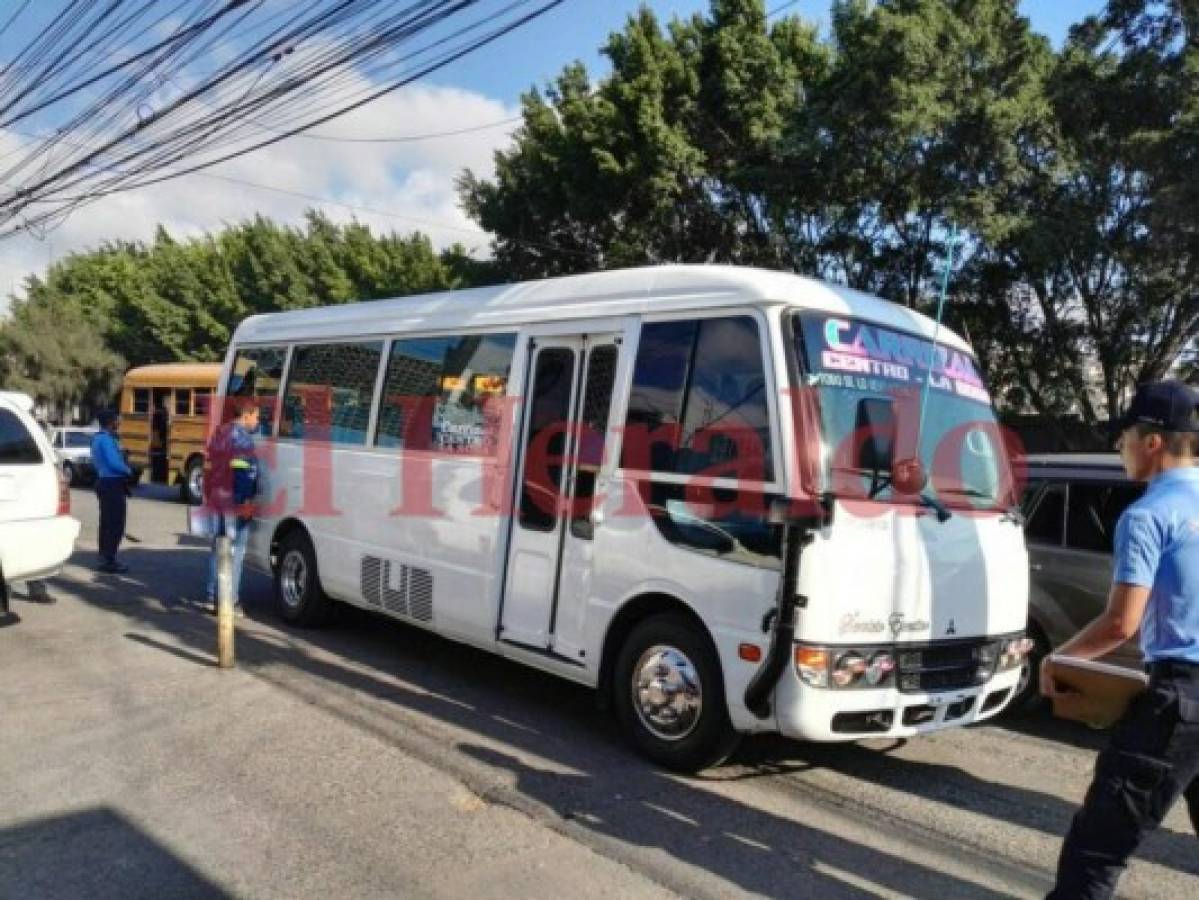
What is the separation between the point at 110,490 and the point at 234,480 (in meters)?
2.88

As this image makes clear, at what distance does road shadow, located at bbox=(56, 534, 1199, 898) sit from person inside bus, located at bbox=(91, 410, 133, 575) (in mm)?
2216

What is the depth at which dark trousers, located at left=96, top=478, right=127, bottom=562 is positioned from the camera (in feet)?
34.0

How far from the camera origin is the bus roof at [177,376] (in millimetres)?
19547

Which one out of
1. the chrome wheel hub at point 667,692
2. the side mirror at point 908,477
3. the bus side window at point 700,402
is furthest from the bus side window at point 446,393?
the side mirror at point 908,477

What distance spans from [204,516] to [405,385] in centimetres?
253

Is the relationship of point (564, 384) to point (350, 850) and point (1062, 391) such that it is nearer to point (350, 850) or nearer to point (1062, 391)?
point (350, 850)

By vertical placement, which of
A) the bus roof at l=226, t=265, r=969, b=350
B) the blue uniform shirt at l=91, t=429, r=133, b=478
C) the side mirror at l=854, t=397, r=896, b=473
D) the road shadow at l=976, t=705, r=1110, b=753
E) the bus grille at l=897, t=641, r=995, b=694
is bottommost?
the road shadow at l=976, t=705, r=1110, b=753

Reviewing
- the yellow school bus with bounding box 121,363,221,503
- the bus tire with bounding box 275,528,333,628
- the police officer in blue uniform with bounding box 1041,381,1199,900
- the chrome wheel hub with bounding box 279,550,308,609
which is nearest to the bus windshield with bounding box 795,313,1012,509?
the police officer in blue uniform with bounding box 1041,381,1199,900

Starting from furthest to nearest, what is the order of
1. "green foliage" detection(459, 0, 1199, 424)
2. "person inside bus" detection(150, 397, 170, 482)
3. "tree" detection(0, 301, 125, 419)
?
"tree" detection(0, 301, 125, 419) → "person inside bus" detection(150, 397, 170, 482) → "green foliage" detection(459, 0, 1199, 424)

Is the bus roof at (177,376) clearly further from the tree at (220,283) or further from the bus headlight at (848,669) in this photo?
the bus headlight at (848,669)

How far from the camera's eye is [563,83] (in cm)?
2148

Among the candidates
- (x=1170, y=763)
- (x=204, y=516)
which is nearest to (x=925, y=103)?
(x=204, y=516)

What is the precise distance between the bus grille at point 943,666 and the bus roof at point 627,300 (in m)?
1.71

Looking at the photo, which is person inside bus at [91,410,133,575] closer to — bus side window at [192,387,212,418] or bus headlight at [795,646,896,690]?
bus headlight at [795,646,896,690]
